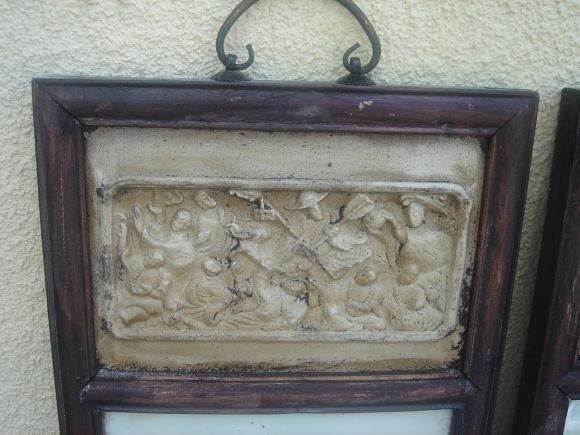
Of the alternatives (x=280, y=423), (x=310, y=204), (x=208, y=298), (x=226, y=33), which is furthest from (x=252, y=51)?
(x=280, y=423)

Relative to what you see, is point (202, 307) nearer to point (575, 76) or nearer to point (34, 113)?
point (34, 113)

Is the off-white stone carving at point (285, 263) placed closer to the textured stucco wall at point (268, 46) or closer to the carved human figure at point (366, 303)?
the carved human figure at point (366, 303)

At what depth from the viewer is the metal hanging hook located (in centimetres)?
57

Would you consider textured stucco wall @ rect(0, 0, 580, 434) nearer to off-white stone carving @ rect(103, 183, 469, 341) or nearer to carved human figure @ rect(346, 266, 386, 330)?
off-white stone carving @ rect(103, 183, 469, 341)

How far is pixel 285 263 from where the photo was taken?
0.62 m

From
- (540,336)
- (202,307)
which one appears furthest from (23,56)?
(540,336)

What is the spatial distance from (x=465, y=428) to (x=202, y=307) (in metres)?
0.37

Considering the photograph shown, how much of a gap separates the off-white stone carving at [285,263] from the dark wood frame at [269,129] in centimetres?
4

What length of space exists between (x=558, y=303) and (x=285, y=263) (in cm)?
34

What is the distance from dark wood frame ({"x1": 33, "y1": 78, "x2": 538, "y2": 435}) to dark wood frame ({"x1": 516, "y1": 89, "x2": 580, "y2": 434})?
58 mm

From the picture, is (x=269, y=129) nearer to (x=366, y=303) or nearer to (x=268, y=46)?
(x=268, y=46)

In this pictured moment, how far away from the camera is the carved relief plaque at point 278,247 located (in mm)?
585

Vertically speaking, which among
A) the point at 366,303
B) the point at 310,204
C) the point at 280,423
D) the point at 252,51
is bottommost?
the point at 280,423

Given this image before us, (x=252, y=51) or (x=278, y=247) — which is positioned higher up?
(x=252, y=51)
